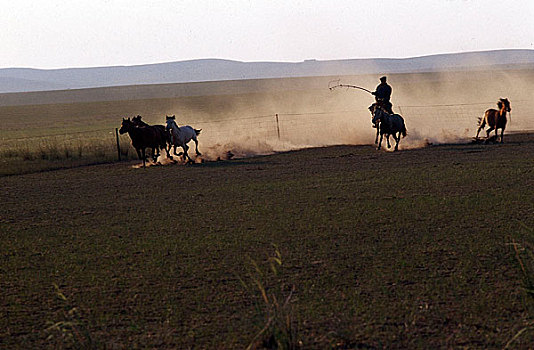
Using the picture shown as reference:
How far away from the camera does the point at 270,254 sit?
30.2ft

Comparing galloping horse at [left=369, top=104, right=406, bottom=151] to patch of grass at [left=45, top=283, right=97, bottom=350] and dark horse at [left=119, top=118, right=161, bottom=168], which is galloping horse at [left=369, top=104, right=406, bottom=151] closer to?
dark horse at [left=119, top=118, right=161, bottom=168]

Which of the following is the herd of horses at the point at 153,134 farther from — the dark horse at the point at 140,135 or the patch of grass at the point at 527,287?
the patch of grass at the point at 527,287

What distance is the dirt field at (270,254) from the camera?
20.6 ft

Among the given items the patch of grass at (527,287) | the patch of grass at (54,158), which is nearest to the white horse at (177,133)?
the patch of grass at (54,158)

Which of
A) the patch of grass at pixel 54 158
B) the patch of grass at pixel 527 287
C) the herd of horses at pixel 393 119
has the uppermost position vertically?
the herd of horses at pixel 393 119

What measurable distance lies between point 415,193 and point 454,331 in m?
8.07

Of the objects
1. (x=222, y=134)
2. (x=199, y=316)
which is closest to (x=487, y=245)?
(x=199, y=316)

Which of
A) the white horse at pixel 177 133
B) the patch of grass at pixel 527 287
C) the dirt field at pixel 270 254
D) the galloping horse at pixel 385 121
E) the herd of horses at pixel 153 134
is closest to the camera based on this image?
the patch of grass at pixel 527 287

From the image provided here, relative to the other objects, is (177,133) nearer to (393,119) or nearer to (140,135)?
(140,135)

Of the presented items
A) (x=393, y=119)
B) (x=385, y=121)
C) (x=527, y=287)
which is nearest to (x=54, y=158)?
(x=385, y=121)

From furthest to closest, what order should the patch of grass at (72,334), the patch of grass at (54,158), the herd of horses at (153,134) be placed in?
the patch of grass at (54,158)
the herd of horses at (153,134)
the patch of grass at (72,334)

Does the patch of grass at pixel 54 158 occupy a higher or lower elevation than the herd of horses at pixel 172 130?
lower

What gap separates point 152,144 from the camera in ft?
68.7

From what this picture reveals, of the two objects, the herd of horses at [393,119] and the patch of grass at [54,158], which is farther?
the patch of grass at [54,158]
